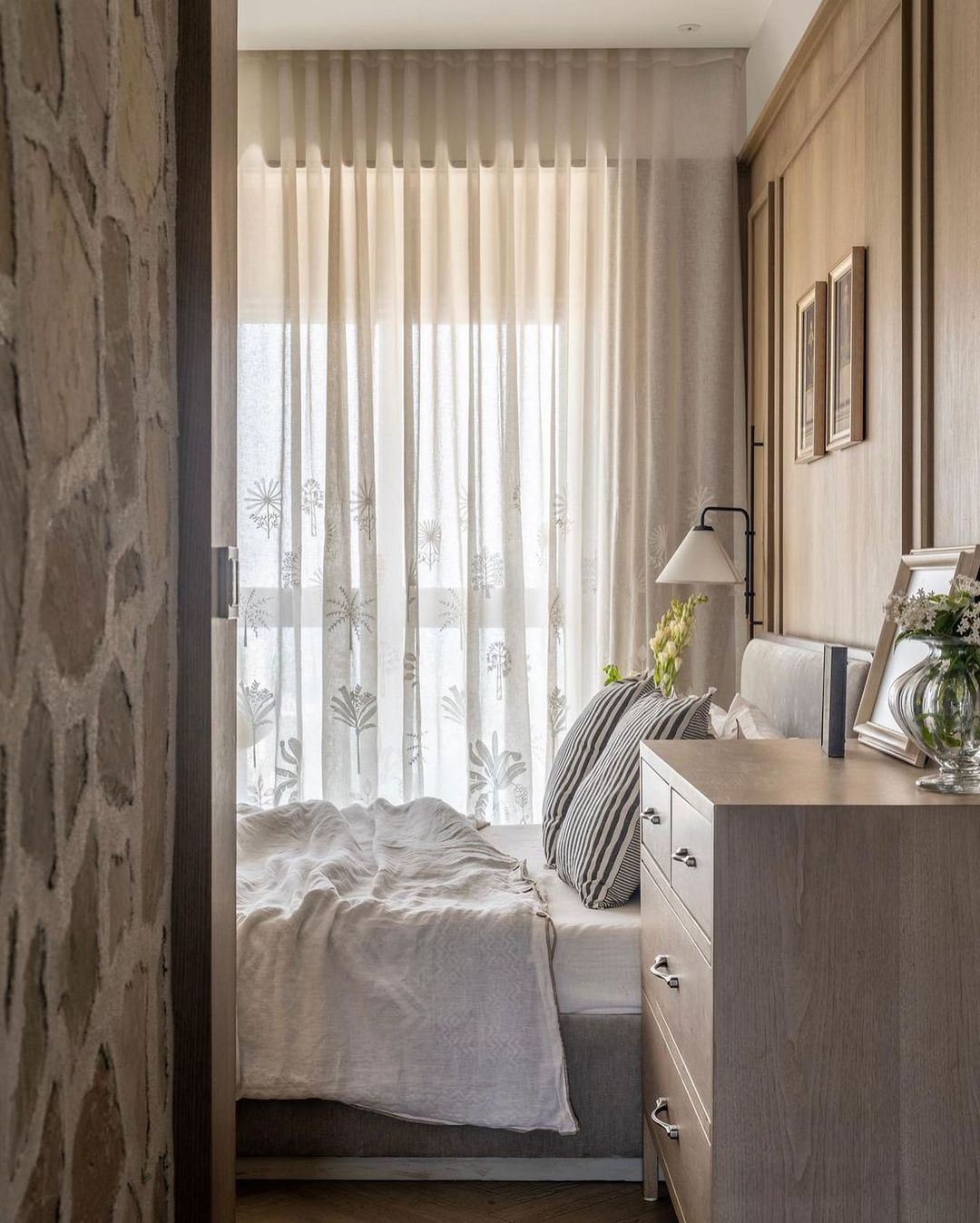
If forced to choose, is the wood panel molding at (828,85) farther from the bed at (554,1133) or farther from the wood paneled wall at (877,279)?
the bed at (554,1133)

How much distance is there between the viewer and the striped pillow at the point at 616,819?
2357 mm

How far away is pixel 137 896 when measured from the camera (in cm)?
118

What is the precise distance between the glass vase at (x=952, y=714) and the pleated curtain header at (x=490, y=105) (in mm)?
2995

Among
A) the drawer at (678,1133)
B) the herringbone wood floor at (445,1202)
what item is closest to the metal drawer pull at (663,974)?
the drawer at (678,1133)

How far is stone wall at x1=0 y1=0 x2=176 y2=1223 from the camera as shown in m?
0.83

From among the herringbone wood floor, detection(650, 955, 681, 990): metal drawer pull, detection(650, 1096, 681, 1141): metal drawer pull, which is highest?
detection(650, 955, 681, 990): metal drawer pull

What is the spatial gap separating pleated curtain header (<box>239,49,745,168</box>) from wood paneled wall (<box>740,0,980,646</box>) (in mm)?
434

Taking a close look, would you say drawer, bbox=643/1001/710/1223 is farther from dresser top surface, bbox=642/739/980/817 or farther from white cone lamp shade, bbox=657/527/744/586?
white cone lamp shade, bbox=657/527/744/586

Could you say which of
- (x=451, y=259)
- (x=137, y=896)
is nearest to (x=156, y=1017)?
(x=137, y=896)

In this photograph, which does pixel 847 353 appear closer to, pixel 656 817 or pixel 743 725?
pixel 743 725

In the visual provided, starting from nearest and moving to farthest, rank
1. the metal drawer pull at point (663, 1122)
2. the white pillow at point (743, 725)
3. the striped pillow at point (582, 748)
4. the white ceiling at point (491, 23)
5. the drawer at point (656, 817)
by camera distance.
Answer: the metal drawer pull at point (663, 1122), the drawer at point (656, 817), the white pillow at point (743, 725), the striped pillow at point (582, 748), the white ceiling at point (491, 23)

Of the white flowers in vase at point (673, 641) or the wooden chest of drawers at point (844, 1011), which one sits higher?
the white flowers in vase at point (673, 641)

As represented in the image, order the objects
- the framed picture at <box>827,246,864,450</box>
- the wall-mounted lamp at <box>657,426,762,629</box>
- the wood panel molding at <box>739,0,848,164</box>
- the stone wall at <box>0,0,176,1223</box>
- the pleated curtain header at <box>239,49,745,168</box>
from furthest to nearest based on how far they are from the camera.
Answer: the pleated curtain header at <box>239,49,745,168</box>
the wall-mounted lamp at <box>657,426,762,629</box>
the wood panel molding at <box>739,0,848,164</box>
the framed picture at <box>827,246,864,450</box>
the stone wall at <box>0,0,176,1223</box>

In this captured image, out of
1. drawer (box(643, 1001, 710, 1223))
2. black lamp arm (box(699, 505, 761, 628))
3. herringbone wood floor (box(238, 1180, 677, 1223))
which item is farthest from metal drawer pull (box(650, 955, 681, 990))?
black lamp arm (box(699, 505, 761, 628))
